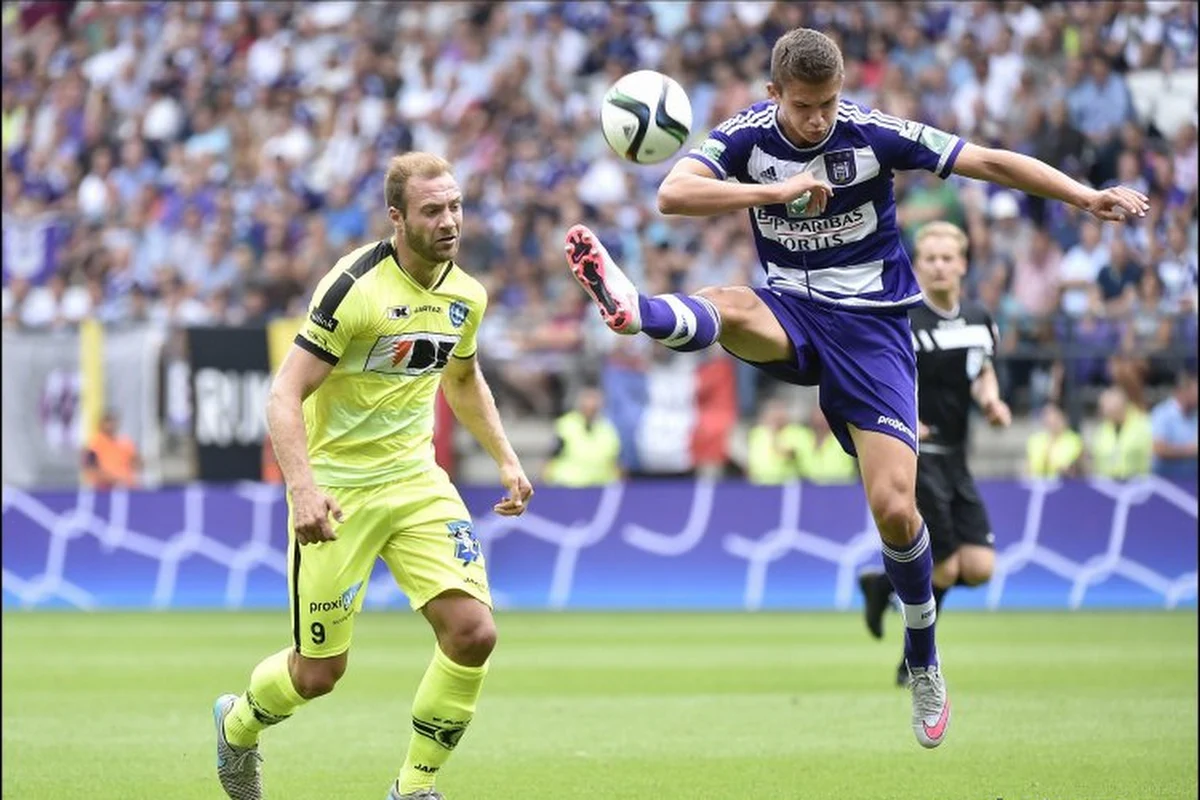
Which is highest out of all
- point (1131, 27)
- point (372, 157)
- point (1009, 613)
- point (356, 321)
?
point (356, 321)

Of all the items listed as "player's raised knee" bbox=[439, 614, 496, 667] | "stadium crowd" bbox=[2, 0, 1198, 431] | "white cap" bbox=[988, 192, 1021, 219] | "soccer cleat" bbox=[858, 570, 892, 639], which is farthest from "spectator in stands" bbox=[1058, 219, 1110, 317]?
"player's raised knee" bbox=[439, 614, 496, 667]

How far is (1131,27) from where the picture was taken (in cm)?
2150

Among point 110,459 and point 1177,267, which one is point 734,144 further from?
point 110,459

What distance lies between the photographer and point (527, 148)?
80.9 ft

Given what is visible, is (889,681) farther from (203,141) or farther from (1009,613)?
(203,141)

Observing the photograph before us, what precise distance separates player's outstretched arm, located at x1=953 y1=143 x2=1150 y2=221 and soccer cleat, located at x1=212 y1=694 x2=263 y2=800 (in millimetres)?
3857

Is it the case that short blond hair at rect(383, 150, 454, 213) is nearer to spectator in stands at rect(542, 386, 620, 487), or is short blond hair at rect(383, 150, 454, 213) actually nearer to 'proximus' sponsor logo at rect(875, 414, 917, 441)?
'proximus' sponsor logo at rect(875, 414, 917, 441)

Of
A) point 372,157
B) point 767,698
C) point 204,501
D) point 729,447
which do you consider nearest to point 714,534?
point 729,447

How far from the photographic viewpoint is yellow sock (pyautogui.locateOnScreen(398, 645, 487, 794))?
7.98 metres

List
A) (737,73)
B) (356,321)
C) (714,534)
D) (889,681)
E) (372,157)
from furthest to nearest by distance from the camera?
(372,157) → (737,73) → (714,534) → (889,681) → (356,321)

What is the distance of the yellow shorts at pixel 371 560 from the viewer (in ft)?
26.2

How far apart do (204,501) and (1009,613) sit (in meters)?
8.04

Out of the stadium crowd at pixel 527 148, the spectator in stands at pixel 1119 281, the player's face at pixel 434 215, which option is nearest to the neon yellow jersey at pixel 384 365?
the player's face at pixel 434 215

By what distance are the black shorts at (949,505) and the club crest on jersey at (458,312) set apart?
217 inches
